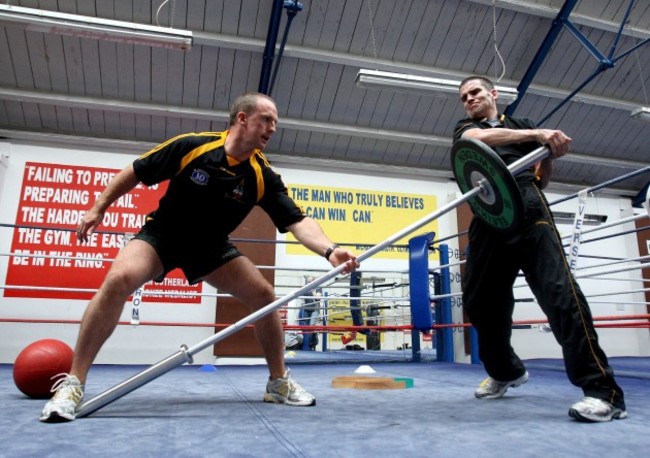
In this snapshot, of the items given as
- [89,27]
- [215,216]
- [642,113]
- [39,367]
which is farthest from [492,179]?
[642,113]

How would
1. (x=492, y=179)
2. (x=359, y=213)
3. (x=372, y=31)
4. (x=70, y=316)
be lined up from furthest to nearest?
(x=359, y=213) → (x=372, y=31) → (x=70, y=316) → (x=492, y=179)

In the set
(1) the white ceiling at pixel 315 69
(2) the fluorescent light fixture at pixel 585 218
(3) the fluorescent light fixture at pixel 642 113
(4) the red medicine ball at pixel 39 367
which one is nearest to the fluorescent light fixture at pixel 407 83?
(1) the white ceiling at pixel 315 69

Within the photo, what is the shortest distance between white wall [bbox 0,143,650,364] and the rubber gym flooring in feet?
8.93

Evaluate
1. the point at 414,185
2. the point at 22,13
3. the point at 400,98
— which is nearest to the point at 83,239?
the point at 22,13

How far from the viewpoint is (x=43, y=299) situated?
4621 mm

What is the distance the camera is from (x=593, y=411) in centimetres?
119

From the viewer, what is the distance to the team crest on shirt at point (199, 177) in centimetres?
153

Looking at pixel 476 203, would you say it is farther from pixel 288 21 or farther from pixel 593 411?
pixel 288 21

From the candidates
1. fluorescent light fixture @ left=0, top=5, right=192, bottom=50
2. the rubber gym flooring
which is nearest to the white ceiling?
fluorescent light fixture @ left=0, top=5, right=192, bottom=50

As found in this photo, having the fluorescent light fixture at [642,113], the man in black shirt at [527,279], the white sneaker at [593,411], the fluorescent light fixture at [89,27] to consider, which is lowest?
the white sneaker at [593,411]

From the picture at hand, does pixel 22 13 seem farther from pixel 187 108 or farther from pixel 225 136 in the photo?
pixel 225 136

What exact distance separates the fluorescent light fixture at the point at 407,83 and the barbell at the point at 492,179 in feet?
8.48

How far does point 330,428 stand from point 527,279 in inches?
30.0

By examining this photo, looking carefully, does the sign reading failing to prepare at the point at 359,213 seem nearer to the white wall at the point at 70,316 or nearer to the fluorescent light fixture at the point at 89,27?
the white wall at the point at 70,316
